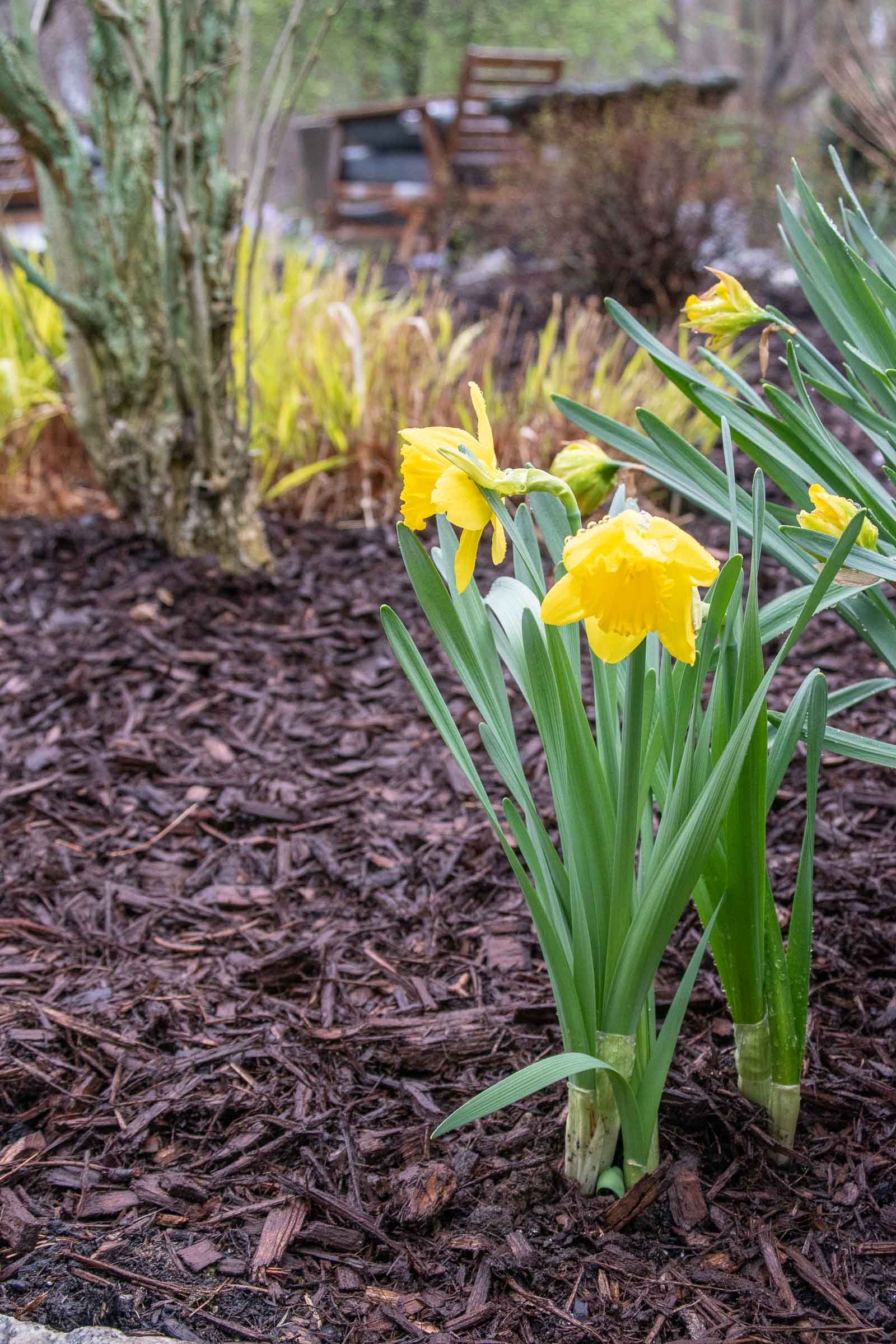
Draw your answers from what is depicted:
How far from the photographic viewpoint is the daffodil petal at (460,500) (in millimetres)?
908

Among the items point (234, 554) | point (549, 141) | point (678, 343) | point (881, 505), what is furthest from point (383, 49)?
point (881, 505)

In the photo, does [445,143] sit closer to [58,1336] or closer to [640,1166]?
[640,1166]

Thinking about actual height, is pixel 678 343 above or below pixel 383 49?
below

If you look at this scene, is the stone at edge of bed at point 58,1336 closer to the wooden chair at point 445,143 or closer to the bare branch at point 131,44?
the bare branch at point 131,44

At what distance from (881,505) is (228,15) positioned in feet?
6.89

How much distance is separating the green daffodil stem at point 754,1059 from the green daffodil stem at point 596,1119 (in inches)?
6.1

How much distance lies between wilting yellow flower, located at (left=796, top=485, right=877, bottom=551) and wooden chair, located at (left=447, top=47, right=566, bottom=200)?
8324 mm

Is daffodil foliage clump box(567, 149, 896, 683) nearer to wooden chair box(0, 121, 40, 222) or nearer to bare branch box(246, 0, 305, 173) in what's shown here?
bare branch box(246, 0, 305, 173)

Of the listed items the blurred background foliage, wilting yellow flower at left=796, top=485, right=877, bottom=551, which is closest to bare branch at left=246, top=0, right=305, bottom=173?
wilting yellow flower at left=796, top=485, right=877, bottom=551

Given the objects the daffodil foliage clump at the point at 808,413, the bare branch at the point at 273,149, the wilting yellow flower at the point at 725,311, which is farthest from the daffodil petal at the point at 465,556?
the bare branch at the point at 273,149

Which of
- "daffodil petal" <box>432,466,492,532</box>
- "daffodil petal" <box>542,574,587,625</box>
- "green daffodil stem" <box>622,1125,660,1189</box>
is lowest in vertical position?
"green daffodil stem" <box>622,1125,660,1189</box>

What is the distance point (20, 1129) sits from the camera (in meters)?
1.28

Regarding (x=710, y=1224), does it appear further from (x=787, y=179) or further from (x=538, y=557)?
(x=787, y=179)

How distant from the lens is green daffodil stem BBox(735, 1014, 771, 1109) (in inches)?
44.7
